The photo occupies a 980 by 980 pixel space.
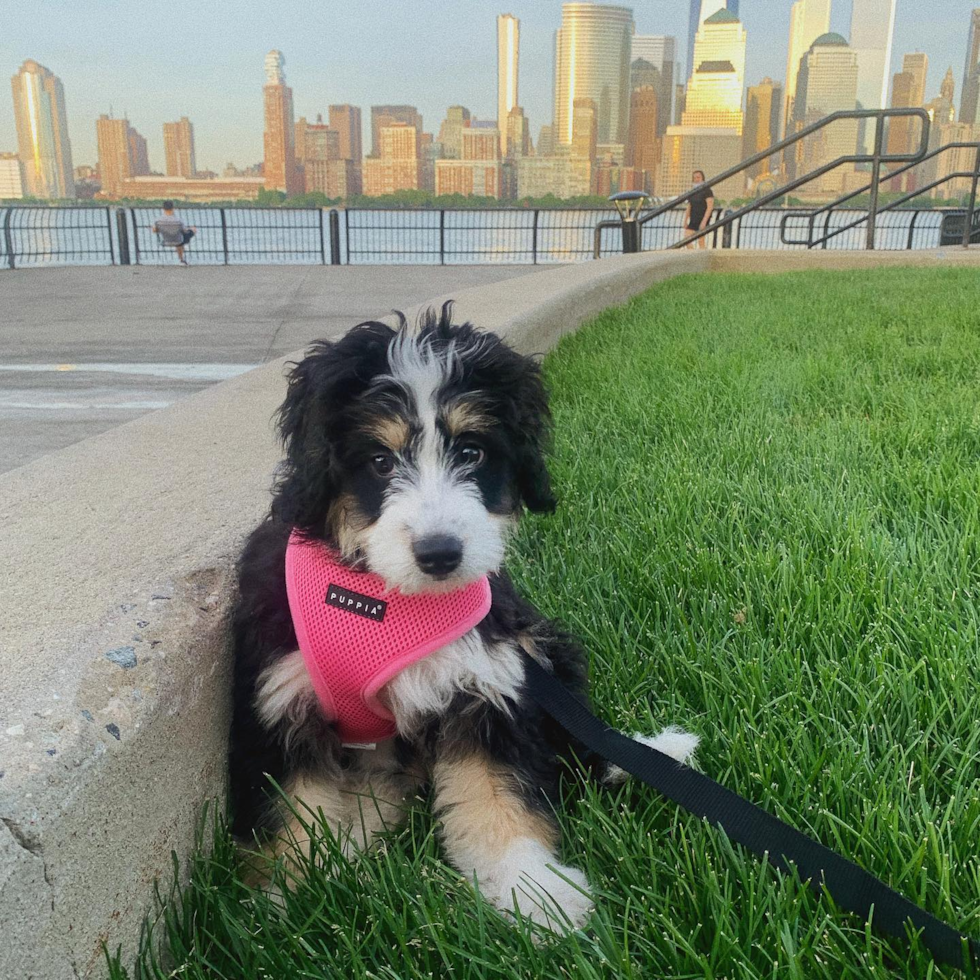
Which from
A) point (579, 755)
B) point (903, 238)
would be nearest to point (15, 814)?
point (579, 755)

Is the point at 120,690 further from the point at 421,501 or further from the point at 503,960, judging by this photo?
the point at 503,960

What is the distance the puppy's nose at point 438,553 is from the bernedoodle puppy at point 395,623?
33 mm

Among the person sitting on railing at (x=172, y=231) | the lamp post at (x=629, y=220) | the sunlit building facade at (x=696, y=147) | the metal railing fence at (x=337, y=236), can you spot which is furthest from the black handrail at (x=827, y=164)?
the sunlit building facade at (x=696, y=147)

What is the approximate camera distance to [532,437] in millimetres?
2076

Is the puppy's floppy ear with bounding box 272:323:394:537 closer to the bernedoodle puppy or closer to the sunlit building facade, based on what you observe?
the bernedoodle puppy

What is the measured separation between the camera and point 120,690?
4.83ft

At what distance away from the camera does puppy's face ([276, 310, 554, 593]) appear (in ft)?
5.94

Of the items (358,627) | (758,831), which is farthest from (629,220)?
(758,831)

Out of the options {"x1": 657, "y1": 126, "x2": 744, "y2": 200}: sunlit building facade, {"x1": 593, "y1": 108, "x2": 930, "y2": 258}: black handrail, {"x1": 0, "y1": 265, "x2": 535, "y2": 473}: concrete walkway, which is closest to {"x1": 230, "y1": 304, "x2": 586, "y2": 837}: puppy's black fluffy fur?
{"x1": 0, "y1": 265, "x2": 535, "y2": 473}: concrete walkway

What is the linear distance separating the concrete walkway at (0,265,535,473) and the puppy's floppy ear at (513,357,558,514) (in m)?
3.69

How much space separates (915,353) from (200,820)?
5.27 metres

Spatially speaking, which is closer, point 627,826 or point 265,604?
point 627,826

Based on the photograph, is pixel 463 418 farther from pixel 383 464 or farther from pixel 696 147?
pixel 696 147

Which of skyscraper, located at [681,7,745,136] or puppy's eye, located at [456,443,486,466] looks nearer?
puppy's eye, located at [456,443,486,466]
